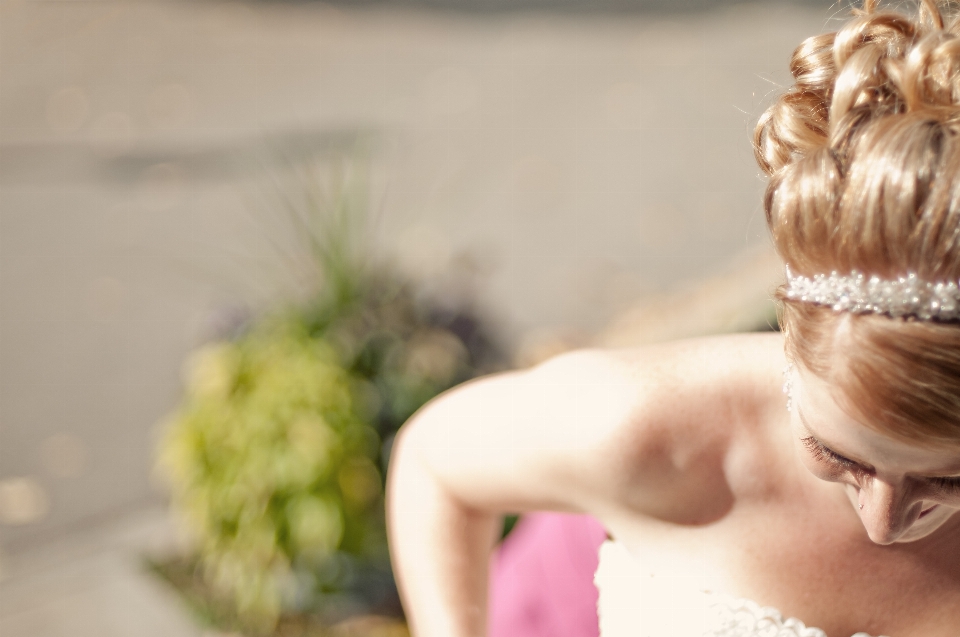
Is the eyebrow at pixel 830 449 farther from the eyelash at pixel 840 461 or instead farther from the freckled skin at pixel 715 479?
the freckled skin at pixel 715 479

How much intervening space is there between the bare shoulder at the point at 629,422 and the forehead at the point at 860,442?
287 mm

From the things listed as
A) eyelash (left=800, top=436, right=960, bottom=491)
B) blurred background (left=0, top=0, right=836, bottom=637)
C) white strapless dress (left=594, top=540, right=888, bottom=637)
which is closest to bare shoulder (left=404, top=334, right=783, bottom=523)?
white strapless dress (left=594, top=540, right=888, bottom=637)

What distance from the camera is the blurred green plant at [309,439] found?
265 cm

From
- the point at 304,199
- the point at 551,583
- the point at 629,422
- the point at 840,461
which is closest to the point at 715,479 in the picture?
the point at 629,422

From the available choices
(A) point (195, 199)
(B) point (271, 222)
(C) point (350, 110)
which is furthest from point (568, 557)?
(C) point (350, 110)

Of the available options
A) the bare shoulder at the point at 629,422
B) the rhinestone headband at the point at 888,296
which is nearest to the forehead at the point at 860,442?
the rhinestone headband at the point at 888,296

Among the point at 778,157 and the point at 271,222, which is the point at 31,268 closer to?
the point at 271,222

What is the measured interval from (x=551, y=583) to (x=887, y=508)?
1.01m

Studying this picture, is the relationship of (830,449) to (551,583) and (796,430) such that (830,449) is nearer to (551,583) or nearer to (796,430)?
(796,430)

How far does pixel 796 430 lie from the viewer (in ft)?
4.12

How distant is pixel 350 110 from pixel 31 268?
218 centimetres

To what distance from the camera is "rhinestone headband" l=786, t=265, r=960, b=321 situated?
991 mm

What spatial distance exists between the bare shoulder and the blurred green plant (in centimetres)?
122

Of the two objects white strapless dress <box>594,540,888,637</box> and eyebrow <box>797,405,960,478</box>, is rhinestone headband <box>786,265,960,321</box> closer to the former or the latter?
eyebrow <box>797,405,960,478</box>
